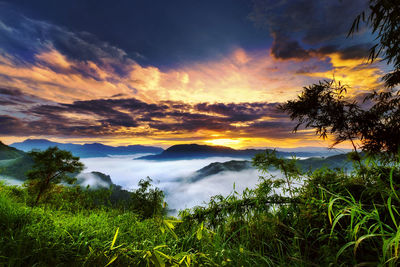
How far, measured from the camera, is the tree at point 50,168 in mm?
5816

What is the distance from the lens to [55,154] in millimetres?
5992

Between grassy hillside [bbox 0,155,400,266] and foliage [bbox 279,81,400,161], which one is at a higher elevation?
foliage [bbox 279,81,400,161]

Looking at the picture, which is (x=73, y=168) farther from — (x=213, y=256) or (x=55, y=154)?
(x=213, y=256)

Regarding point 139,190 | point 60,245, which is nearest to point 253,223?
point 60,245

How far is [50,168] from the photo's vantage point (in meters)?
5.88

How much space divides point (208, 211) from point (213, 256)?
876mm

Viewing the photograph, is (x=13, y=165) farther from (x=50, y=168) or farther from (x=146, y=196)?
(x=146, y=196)

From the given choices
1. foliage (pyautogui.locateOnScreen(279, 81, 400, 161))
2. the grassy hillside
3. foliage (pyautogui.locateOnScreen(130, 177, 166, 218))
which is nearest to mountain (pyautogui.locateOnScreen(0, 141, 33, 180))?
foliage (pyautogui.locateOnScreen(130, 177, 166, 218))

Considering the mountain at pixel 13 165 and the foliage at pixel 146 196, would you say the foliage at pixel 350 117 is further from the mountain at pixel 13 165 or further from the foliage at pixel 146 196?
the mountain at pixel 13 165

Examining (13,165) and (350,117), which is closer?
(350,117)

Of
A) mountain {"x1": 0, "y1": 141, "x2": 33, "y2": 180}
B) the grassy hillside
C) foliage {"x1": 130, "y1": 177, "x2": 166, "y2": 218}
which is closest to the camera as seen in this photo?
the grassy hillside

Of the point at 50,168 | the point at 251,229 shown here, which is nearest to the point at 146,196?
the point at 50,168

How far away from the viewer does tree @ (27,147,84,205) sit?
19.1ft

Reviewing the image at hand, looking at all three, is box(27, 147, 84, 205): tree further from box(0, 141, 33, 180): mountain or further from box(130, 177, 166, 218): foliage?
box(130, 177, 166, 218): foliage
